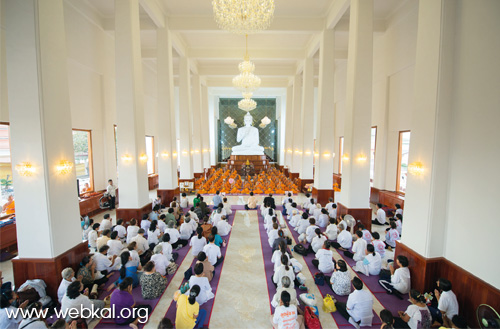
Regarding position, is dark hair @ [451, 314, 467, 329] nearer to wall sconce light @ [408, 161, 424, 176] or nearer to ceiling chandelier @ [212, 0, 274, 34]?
wall sconce light @ [408, 161, 424, 176]

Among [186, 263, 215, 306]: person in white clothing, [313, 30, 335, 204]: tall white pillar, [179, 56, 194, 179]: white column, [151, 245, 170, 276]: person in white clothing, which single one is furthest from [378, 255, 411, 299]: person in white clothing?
[179, 56, 194, 179]: white column

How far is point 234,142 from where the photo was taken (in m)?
29.6

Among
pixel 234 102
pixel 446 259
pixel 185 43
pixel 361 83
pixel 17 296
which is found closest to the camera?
pixel 17 296

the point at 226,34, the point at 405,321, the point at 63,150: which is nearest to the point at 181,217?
the point at 63,150

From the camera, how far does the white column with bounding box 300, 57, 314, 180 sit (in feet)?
43.3

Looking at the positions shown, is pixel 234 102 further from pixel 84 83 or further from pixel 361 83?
pixel 361 83

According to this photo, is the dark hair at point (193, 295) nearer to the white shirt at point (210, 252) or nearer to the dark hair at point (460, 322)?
the white shirt at point (210, 252)

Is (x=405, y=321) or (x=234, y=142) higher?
(x=234, y=142)

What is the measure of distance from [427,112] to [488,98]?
887 millimetres

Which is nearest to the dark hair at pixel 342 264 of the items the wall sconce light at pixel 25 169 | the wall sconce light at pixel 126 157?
the wall sconce light at pixel 25 169

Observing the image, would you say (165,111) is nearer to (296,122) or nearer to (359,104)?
(359,104)

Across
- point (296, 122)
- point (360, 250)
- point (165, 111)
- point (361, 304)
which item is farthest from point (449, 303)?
point (296, 122)

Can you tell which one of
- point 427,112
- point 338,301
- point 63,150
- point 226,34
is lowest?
point 338,301

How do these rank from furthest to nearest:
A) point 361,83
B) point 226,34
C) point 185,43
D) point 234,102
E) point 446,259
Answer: point 234,102 → point 185,43 → point 226,34 → point 361,83 → point 446,259
